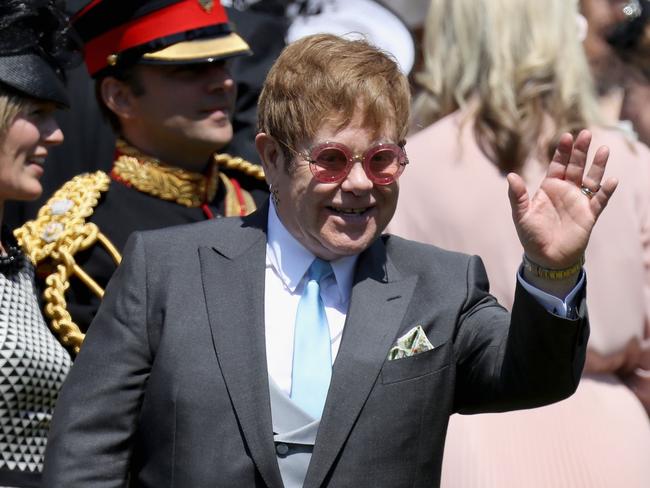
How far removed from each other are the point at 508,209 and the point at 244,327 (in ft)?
3.77

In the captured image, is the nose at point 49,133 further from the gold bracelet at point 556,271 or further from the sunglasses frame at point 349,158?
the gold bracelet at point 556,271

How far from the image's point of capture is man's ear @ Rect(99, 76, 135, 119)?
14.7 ft

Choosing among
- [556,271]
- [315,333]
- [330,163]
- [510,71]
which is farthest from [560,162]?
[510,71]

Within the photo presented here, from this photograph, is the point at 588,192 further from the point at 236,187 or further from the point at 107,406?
→ the point at 236,187

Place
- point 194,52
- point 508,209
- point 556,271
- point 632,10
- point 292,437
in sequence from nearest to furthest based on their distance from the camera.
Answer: point 556,271 < point 292,437 < point 508,209 < point 194,52 < point 632,10

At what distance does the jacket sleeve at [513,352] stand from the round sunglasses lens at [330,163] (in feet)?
1.32

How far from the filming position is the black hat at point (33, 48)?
381cm

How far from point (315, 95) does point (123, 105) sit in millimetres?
1545

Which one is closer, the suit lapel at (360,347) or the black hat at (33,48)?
the suit lapel at (360,347)

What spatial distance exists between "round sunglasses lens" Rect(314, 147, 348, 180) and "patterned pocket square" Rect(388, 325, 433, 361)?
384mm

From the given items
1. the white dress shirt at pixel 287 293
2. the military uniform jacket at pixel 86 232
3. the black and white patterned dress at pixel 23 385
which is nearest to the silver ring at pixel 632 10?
the military uniform jacket at pixel 86 232

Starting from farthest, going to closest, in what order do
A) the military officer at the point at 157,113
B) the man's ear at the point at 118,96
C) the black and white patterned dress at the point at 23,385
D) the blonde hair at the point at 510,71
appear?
the man's ear at the point at 118,96, the military officer at the point at 157,113, the blonde hair at the point at 510,71, the black and white patterned dress at the point at 23,385

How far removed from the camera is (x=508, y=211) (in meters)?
3.96

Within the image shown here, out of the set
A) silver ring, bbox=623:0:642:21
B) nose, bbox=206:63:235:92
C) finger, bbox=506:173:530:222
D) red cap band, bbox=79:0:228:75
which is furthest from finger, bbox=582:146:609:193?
silver ring, bbox=623:0:642:21
